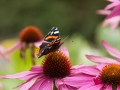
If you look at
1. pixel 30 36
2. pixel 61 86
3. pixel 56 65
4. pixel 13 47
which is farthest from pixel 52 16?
pixel 61 86

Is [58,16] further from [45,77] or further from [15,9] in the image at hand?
[45,77]

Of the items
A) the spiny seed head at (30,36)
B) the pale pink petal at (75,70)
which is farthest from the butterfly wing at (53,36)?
the spiny seed head at (30,36)

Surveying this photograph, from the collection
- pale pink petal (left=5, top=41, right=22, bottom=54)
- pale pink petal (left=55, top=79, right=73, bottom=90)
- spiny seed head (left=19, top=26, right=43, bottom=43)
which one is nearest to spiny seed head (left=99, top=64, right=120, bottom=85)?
pale pink petal (left=55, top=79, right=73, bottom=90)

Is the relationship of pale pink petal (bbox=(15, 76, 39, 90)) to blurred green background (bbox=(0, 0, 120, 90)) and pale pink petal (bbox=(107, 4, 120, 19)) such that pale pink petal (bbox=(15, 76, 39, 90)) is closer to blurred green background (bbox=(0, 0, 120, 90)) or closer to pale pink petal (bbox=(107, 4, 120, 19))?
pale pink petal (bbox=(107, 4, 120, 19))

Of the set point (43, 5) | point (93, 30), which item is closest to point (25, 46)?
point (93, 30)

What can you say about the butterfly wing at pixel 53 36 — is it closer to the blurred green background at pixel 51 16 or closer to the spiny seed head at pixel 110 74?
the spiny seed head at pixel 110 74

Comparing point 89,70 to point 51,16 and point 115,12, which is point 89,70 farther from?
point 51,16
